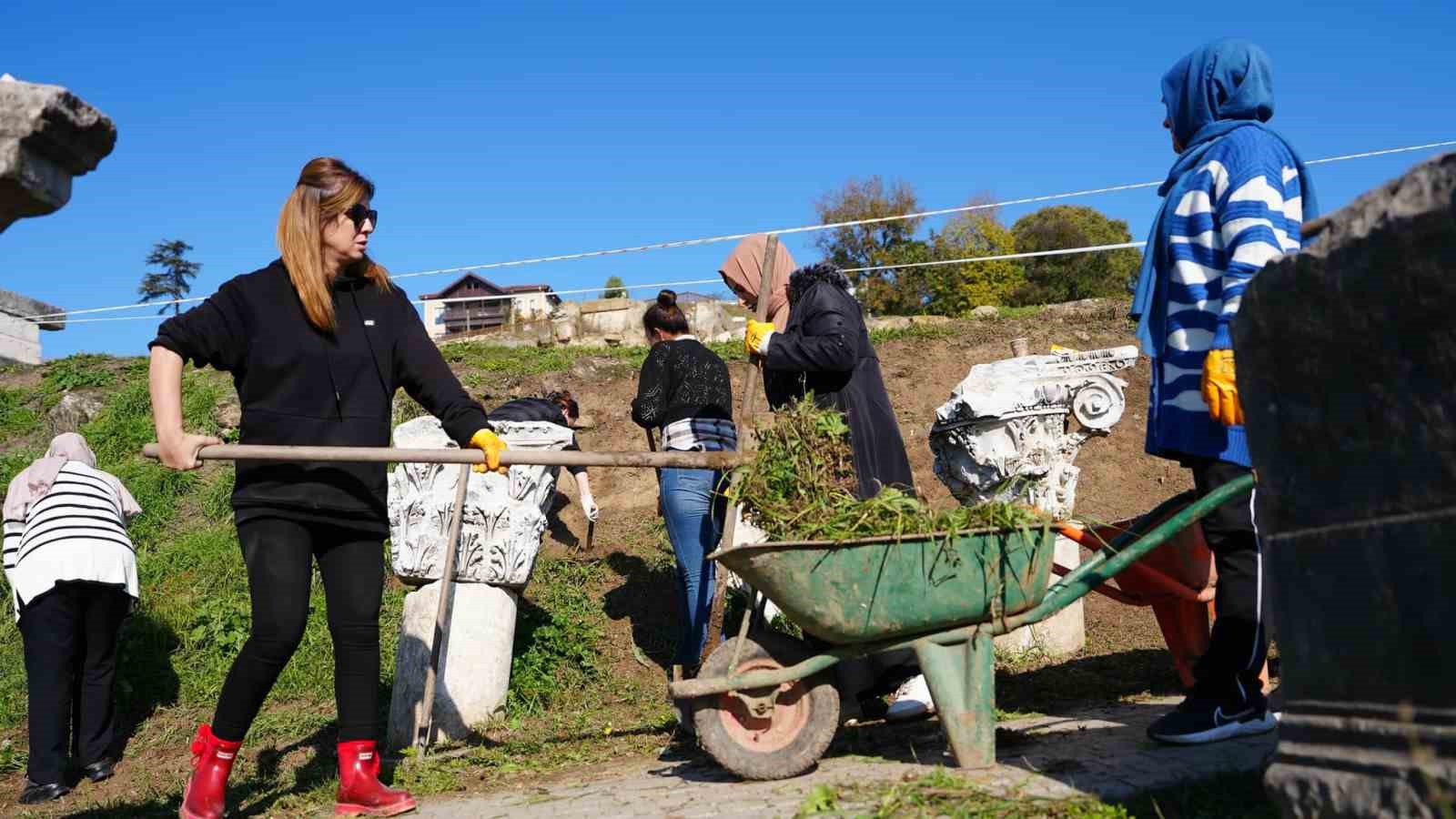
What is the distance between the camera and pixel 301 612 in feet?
12.3

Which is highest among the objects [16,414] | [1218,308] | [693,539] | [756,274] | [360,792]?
[16,414]

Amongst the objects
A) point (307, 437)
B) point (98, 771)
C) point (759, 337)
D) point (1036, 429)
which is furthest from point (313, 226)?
point (1036, 429)

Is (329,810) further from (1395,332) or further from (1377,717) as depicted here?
(1395,332)

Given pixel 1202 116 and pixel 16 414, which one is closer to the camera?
pixel 1202 116

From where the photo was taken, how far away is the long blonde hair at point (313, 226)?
151 inches

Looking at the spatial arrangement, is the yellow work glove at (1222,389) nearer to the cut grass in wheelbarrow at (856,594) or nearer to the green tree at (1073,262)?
the cut grass in wheelbarrow at (856,594)

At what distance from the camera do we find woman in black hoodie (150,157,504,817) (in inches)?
145

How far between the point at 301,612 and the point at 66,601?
9.01 feet

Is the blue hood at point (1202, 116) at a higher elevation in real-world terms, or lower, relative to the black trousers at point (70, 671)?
higher

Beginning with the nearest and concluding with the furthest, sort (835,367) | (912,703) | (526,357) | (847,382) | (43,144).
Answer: (43,144) → (835,367) → (847,382) → (912,703) → (526,357)

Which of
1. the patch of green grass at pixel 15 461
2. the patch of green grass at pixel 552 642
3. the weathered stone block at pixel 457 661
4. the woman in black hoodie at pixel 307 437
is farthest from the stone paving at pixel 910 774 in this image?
the patch of green grass at pixel 15 461

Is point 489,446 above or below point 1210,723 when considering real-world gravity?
above

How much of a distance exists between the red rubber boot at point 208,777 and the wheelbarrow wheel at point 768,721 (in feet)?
4.99

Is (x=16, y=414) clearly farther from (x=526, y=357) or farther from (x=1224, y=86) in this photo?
(x=1224, y=86)
